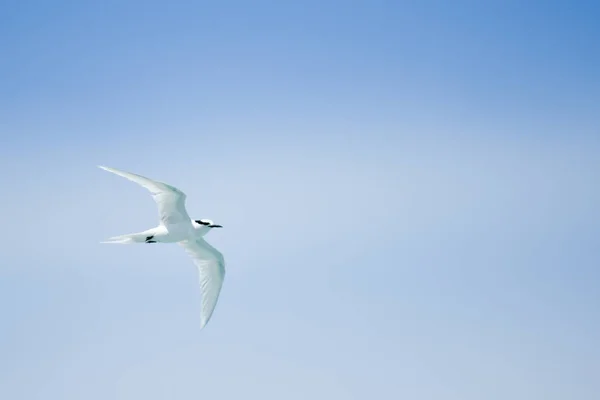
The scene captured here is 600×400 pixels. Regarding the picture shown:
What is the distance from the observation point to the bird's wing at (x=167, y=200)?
88.1 feet

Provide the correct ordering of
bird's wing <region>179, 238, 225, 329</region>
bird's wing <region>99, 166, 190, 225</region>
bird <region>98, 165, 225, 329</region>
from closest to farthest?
bird's wing <region>99, 166, 190, 225</region> < bird <region>98, 165, 225, 329</region> < bird's wing <region>179, 238, 225, 329</region>

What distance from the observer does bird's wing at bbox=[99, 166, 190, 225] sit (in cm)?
2686

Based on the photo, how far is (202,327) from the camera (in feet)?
101

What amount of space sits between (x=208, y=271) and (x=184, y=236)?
3583mm

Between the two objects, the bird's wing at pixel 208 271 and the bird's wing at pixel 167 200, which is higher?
the bird's wing at pixel 167 200

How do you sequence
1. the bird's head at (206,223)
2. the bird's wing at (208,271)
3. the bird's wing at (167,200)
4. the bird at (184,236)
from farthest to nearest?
the bird's wing at (208,271)
the bird's head at (206,223)
the bird at (184,236)
the bird's wing at (167,200)

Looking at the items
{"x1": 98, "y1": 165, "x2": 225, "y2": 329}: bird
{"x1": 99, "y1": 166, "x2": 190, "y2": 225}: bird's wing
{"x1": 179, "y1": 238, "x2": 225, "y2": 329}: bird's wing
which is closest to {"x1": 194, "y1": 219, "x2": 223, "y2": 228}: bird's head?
{"x1": 98, "y1": 165, "x2": 225, "y2": 329}: bird

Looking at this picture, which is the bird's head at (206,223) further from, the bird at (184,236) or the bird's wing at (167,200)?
the bird's wing at (167,200)

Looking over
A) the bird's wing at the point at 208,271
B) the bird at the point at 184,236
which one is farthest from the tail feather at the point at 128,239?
the bird's wing at the point at 208,271

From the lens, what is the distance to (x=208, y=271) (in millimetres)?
32562

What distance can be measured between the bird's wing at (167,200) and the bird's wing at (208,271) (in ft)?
10.7

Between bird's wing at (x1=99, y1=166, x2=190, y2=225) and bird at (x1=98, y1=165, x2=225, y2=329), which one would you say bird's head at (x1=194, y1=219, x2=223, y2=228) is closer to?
bird at (x1=98, y1=165, x2=225, y2=329)

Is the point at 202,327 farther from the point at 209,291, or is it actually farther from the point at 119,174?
the point at 119,174

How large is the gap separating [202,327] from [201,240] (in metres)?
3.89
